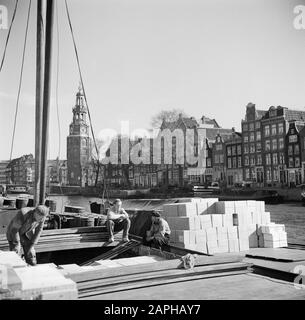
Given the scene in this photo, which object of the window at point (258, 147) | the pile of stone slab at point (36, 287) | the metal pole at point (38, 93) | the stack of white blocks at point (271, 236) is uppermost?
the window at point (258, 147)

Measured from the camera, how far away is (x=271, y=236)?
8.73m

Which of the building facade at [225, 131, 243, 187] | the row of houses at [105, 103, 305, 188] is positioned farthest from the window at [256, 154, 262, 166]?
the building facade at [225, 131, 243, 187]

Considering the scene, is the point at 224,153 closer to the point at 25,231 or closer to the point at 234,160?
the point at 234,160

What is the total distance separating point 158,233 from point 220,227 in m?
1.42

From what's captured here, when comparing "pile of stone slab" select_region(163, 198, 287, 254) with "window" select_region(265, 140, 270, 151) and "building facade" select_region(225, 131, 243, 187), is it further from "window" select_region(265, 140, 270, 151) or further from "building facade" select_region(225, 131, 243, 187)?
"building facade" select_region(225, 131, 243, 187)

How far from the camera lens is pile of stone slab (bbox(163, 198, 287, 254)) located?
8133mm

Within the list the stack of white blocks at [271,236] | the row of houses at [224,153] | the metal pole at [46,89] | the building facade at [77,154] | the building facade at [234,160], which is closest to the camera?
the stack of white blocks at [271,236]

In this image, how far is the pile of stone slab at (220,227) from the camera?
8133 mm

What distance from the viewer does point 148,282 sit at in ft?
16.8

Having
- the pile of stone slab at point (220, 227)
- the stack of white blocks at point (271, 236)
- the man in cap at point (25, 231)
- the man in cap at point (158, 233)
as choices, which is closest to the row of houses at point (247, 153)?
the stack of white blocks at point (271, 236)

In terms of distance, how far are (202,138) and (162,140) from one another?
11.5m

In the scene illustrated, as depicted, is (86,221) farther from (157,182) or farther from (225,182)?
(157,182)

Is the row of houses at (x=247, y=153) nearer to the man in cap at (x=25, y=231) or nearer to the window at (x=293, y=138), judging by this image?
the window at (x=293, y=138)
